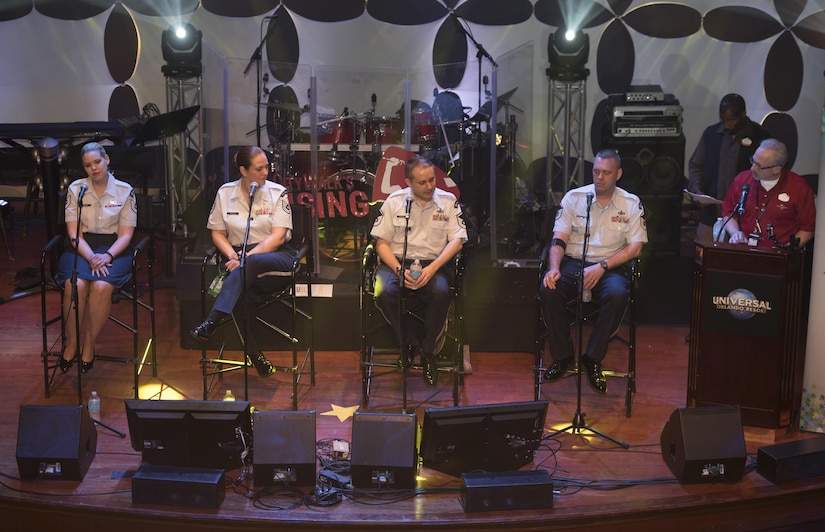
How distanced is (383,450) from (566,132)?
17.3 feet

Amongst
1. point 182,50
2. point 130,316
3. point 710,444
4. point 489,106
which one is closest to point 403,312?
point 710,444

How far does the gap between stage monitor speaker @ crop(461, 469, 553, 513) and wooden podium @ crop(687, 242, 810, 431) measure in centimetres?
133

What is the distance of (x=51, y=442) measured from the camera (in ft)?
13.0

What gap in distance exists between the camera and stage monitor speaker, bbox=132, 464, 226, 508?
3.73m

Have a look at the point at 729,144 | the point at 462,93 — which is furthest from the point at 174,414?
the point at 462,93

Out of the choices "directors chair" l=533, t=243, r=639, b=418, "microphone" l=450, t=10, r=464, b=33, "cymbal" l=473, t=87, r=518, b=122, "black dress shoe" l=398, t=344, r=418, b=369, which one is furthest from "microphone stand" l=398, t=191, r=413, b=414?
"microphone" l=450, t=10, r=464, b=33

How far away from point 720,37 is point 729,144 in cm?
288

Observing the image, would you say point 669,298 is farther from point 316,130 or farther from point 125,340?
point 125,340

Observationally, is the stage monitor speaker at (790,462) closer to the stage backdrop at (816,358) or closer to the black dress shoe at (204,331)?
the stage backdrop at (816,358)

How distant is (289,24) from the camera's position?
29.1 ft

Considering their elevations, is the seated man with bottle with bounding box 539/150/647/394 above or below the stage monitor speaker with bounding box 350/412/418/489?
above

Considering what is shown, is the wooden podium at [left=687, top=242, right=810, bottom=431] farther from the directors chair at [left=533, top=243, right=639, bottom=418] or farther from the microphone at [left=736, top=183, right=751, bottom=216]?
the microphone at [left=736, top=183, right=751, bottom=216]

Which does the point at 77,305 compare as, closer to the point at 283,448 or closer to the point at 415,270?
the point at 283,448

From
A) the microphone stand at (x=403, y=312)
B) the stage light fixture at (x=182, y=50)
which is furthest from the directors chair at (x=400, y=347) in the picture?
the stage light fixture at (x=182, y=50)
